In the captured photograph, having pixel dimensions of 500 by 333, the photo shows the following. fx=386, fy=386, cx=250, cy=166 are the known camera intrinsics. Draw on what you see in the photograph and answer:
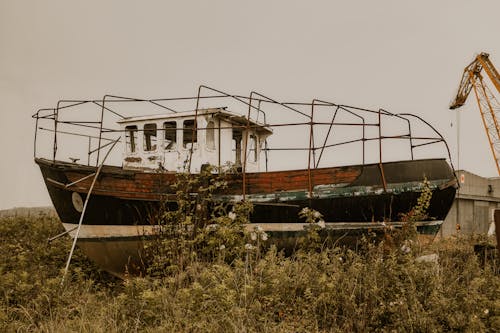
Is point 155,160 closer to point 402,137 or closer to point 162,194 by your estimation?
point 162,194

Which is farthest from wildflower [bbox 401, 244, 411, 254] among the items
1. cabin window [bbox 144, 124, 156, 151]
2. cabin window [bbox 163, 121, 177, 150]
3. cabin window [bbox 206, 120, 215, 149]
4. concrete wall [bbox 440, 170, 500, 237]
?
concrete wall [bbox 440, 170, 500, 237]

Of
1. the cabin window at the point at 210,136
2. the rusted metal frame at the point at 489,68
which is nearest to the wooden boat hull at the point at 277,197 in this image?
the cabin window at the point at 210,136

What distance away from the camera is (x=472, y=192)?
18.3 m

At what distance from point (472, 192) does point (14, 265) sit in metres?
18.6

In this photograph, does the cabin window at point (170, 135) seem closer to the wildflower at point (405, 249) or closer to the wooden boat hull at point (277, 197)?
the wooden boat hull at point (277, 197)

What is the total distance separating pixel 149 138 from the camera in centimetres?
885

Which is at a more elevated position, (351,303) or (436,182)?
(436,182)

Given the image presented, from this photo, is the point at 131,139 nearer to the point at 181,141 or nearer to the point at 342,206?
the point at 181,141

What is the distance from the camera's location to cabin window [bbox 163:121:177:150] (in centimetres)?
855

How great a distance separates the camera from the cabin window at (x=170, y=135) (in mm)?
8555

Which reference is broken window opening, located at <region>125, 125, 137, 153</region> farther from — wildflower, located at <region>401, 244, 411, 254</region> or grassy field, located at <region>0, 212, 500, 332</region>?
wildflower, located at <region>401, 244, 411, 254</region>

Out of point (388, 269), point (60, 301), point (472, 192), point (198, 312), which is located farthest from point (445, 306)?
point (472, 192)

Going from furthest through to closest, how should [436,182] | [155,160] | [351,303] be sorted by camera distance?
[155,160], [436,182], [351,303]

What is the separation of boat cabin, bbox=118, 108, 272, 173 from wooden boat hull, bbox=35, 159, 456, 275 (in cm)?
85
